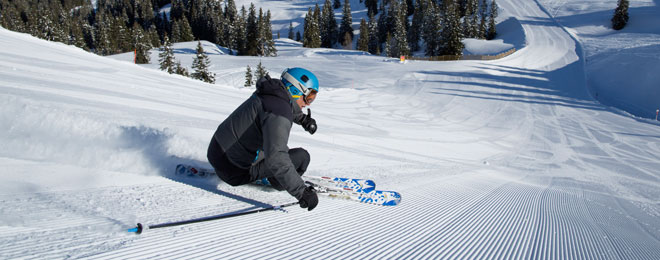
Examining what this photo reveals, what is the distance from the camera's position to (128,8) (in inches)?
4614

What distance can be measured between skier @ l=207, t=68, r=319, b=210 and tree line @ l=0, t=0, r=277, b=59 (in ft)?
180

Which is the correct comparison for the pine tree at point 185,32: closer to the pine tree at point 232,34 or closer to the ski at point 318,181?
the pine tree at point 232,34

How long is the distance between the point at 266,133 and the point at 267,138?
0.05 m

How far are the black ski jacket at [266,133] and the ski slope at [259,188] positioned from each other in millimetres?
470

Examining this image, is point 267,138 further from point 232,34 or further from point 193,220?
point 232,34

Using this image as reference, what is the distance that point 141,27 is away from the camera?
251 ft

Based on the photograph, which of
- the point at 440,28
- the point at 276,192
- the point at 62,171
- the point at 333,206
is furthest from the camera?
the point at 440,28

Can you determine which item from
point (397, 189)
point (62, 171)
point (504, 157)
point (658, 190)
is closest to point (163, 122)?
point (62, 171)

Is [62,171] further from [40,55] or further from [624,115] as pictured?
[624,115]

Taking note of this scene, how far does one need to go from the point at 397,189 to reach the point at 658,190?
6.48 m

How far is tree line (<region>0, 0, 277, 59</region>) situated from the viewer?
66.1m

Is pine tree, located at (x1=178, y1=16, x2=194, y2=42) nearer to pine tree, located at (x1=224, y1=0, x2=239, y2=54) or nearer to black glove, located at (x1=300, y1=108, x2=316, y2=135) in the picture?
pine tree, located at (x1=224, y1=0, x2=239, y2=54)

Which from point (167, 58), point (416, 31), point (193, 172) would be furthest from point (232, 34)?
point (193, 172)

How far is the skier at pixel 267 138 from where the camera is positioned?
302 centimetres
